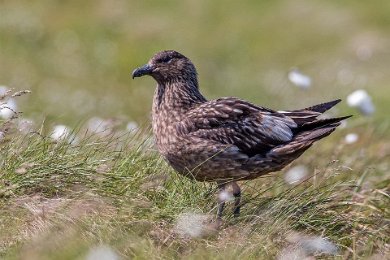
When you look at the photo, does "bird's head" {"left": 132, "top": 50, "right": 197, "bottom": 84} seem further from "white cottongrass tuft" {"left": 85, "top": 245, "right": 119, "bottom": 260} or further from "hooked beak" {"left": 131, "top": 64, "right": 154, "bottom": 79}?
"white cottongrass tuft" {"left": 85, "top": 245, "right": 119, "bottom": 260}

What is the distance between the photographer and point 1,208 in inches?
234

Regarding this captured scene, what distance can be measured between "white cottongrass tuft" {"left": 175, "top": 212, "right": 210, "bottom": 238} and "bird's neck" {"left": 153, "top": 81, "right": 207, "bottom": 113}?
1.45 metres

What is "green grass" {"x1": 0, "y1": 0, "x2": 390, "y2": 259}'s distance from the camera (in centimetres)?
588

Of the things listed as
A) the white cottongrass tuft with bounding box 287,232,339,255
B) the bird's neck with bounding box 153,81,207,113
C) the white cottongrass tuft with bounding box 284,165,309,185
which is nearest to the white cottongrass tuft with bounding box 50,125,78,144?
the bird's neck with bounding box 153,81,207,113

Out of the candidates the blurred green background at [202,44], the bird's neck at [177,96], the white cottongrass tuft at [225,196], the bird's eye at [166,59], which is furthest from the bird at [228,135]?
the blurred green background at [202,44]

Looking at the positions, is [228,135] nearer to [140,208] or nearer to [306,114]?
[306,114]

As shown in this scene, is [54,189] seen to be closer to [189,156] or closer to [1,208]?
[1,208]

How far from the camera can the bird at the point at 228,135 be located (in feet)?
22.6

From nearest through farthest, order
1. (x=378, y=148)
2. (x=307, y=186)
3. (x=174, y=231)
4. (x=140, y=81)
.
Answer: (x=174, y=231), (x=307, y=186), (x=378, y=148), (x=140, y=81)

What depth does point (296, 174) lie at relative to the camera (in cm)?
767

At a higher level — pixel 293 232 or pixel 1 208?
pixel 1 208

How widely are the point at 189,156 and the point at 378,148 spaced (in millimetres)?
2423

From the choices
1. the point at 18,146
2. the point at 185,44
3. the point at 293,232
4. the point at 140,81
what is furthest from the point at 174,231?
the point at 185,44

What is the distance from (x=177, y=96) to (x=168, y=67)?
248 mm
